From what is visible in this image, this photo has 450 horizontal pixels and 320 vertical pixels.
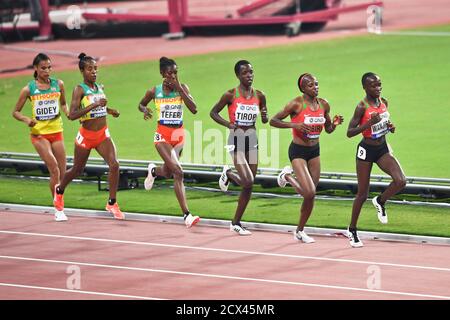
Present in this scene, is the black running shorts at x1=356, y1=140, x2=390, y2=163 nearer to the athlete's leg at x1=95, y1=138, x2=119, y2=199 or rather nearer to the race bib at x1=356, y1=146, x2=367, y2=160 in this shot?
the race bib at x1=356, y1=146, x2=367, y2=160

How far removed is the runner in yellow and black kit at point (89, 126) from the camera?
60.5 ft

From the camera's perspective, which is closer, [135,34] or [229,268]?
[229,268]

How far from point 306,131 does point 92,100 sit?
354cm

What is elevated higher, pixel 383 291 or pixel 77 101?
pixel 77 101

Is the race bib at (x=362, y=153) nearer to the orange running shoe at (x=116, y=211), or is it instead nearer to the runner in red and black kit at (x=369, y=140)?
the runner in red and black kit at (x=369, y=140)

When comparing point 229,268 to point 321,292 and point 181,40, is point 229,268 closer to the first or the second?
point 321,292

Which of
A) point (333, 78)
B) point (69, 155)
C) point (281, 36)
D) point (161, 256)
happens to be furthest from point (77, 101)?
point (281, 36)

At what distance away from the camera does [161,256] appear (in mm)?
16672

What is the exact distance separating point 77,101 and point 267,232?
135 inches

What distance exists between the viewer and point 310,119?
1689 centimetres

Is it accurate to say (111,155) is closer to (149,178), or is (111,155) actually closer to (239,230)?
(149,178)

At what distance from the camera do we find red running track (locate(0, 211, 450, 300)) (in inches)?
583

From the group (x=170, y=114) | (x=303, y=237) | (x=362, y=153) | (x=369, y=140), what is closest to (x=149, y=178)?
(x=170, y=114)

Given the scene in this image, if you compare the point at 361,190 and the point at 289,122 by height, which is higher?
the point at 289,122
